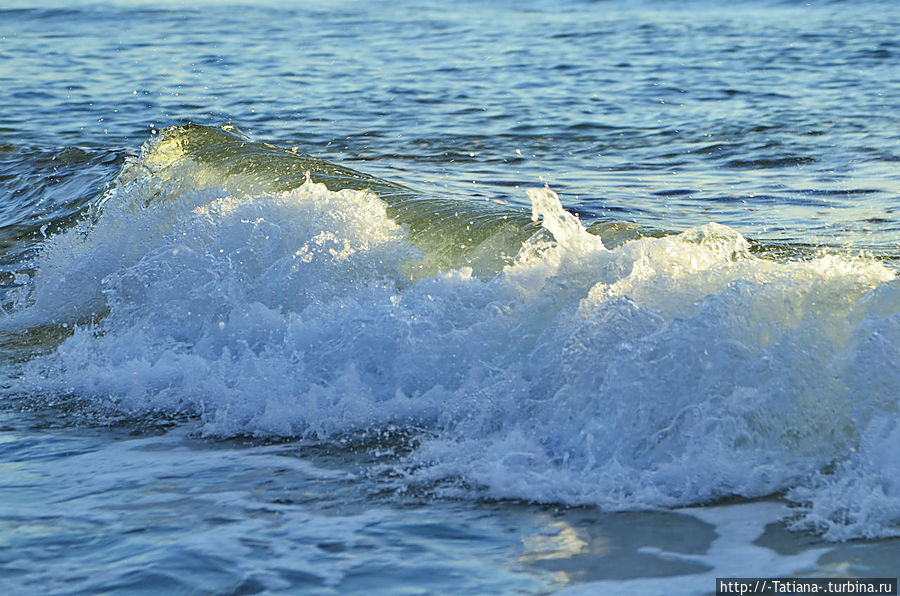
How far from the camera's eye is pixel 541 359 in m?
5.59

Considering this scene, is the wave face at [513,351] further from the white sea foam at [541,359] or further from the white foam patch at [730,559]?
the white foam patch at [730,559]

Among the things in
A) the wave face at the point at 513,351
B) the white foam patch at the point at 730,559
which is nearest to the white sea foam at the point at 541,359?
the wave face at the point at 513,351

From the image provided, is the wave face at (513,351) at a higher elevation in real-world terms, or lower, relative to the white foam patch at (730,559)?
higher

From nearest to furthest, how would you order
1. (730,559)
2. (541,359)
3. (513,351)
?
(730,559)
(541,359)
(513,351)

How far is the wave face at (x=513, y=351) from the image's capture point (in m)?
4.72

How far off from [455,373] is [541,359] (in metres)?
0.50

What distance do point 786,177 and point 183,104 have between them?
920cm

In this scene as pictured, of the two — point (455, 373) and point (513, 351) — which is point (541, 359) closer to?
point (513, 351)

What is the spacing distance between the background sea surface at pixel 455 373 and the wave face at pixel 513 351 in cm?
2

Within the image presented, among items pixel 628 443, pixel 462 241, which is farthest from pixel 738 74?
pixel 628 443

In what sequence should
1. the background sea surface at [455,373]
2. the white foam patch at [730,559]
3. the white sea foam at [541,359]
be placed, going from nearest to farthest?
the white foam patch at [730,559] < the background sea surface at [455,373] < the white sea foam at [541,359]

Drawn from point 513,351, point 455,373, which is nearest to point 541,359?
point 513,351

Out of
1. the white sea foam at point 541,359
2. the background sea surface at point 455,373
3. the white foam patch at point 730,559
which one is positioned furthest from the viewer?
the white sea foam at point 541,359

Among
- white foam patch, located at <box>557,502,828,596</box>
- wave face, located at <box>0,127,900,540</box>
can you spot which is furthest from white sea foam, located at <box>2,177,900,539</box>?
white foam patch, located at <box>557,502,828,596</box>
